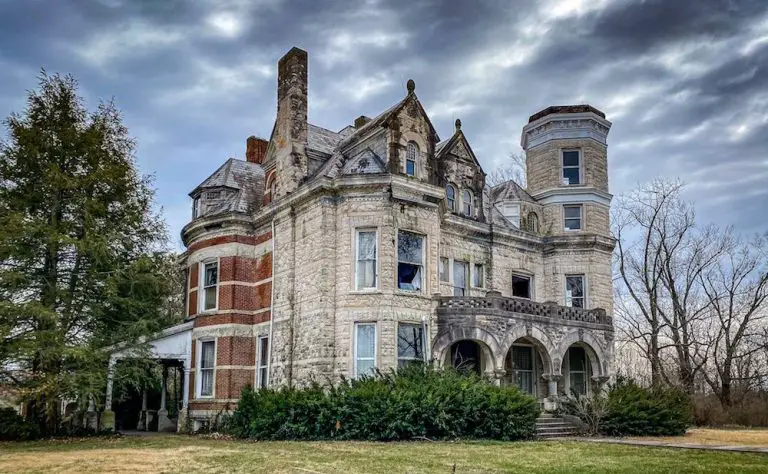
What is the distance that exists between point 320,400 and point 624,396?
987 cm

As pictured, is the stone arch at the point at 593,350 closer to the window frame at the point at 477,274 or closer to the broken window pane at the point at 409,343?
the window frame at the point at 477,274

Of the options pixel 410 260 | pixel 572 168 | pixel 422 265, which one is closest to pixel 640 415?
pixel 422 265

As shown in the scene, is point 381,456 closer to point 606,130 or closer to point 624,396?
point 624,396

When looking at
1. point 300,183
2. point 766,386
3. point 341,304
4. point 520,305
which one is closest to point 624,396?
point 520,305

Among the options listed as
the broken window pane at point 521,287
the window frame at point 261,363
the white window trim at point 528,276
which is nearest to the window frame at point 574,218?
the white window trim at point 528,276

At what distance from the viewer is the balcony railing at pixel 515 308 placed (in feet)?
76.8

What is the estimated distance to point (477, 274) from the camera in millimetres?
27828

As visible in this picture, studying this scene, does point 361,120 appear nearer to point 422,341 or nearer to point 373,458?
point 422,341

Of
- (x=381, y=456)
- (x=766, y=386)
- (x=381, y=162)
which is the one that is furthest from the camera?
(x=766, y=386)

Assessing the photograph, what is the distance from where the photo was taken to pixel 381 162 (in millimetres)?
23828

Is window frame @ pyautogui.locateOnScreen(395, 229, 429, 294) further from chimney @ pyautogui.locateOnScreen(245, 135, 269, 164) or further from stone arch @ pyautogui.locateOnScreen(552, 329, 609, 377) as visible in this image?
chimney @ pyautogui.locateOnScreen(245, 135, 269, 164)

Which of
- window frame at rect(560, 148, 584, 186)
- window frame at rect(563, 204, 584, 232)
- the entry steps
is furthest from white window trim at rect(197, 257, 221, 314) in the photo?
window frame at rect(560, 148, 584, 186)

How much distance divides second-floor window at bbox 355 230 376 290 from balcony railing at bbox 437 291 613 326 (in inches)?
99.5

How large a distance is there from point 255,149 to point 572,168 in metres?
14.9
